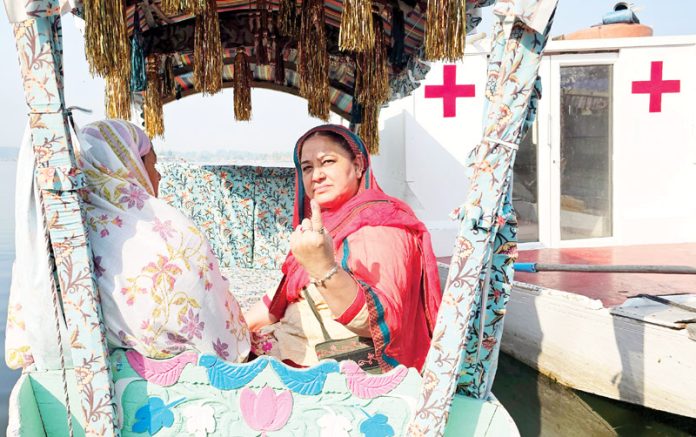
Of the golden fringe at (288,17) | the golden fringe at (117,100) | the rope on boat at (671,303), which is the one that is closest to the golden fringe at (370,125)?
the golden fringe at (288,17)

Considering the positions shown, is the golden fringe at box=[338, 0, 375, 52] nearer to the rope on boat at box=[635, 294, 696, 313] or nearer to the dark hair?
the dark hair

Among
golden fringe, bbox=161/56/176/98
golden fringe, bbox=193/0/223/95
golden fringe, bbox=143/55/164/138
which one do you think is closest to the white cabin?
golden fringe, bbox=161/56/176/98

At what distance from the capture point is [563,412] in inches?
161

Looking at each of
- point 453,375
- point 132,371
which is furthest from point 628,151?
point 132,371

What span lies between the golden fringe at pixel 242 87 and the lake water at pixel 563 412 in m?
1.57

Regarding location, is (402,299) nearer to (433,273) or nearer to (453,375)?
(433,273)

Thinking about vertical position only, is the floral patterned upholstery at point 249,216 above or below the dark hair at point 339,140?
below

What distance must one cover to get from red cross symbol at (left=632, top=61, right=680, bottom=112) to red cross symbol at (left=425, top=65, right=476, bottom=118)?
196 centimetres

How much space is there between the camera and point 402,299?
1708 mm

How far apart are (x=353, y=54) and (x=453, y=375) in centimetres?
270

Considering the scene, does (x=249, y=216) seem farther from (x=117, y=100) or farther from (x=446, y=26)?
(x=446, y=26)

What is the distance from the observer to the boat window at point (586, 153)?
6270 millimetres

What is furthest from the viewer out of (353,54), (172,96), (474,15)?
(172,96)

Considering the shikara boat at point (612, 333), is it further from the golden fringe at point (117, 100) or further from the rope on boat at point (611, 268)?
the golden fringe at point (117, 100)
